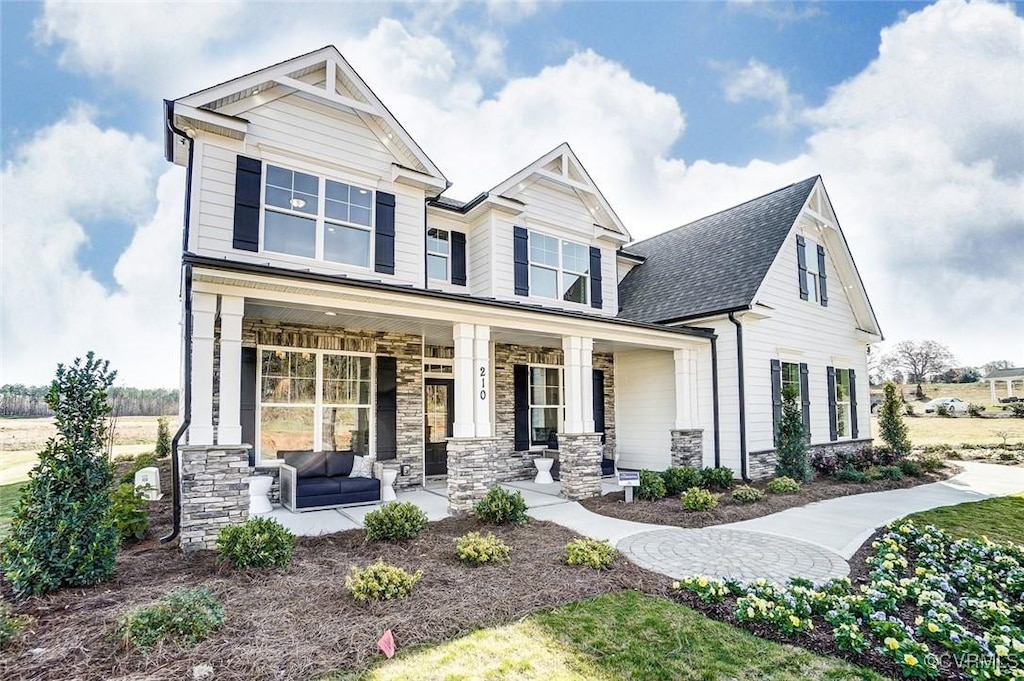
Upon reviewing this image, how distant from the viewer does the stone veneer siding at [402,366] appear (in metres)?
9.66

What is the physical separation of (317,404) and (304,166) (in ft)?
14.2

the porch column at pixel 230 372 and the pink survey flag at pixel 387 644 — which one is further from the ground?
the porch column at pixel 230 372

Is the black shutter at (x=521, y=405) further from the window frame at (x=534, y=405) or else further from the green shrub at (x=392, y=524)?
the green shrub at (x=392, y=524)

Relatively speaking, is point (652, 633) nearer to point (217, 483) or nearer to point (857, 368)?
point (217, 483)

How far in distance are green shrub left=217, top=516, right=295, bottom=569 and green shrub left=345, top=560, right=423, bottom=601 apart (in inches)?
44.9

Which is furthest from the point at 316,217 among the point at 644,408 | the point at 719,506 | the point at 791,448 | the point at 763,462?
the point at 791,448

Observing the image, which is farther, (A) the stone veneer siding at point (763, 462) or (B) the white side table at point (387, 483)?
(A) the stone veneer siding at point (763, 462)

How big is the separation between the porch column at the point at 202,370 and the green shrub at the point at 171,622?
2.47 meters

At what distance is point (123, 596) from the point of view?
15.0 feet

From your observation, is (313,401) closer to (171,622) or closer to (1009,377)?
(171,622)

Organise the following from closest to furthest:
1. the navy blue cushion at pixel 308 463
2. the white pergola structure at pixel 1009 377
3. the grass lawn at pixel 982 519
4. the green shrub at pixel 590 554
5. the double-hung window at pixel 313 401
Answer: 1. the green shrub at pixel 590 554
2. the grass lawn at pixel 982 519
3. the navy blue cushion at pixel 308 463
4. the double-hung window at pixel 313 401
5. the white pergola structure at pixel 1009 377

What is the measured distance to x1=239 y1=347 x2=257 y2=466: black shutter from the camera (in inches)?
346

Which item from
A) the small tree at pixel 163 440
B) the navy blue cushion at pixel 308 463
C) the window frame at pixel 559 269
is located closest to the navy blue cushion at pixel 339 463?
the navy blue cushion at pixel 308 463

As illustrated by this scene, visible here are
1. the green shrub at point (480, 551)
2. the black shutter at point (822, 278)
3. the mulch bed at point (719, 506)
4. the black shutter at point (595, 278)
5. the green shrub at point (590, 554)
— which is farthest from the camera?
the black shutter at point (822, 278)
